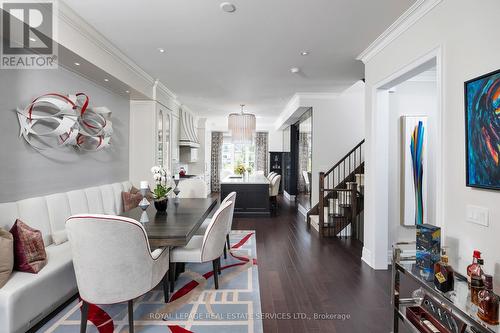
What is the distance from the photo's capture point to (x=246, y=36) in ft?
10.0

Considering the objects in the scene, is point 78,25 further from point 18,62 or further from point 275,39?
point 275,39

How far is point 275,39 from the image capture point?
10.3ft

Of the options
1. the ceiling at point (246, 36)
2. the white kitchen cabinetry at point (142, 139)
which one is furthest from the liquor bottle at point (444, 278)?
the white kitchen cabinetry at point (142, 139)

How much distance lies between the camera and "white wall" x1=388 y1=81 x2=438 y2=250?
356 centimetres

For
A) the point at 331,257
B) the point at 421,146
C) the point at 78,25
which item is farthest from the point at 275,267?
the point at 78,25

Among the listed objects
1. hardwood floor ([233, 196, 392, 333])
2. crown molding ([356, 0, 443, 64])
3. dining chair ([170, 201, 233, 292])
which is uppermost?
crown molding ([356, 0, 443, 64])

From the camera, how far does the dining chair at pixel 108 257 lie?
1.76m

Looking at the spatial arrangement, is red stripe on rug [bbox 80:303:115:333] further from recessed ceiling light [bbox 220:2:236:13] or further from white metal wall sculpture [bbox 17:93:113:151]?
recessed ceiling light [bbox 220:2:236:13]

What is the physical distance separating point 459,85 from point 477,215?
38.4 inches

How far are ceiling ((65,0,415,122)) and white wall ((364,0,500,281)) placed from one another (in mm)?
420

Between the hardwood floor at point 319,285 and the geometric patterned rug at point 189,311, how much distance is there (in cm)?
18

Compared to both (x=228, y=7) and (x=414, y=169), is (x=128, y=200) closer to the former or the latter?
(x=228, y=7)

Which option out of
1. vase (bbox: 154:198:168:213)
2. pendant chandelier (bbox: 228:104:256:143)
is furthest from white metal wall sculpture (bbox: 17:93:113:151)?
pendant chandelier (bbox: 228:104:256:143)

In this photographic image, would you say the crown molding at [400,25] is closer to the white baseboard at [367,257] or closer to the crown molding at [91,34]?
the white baseboard at [367,257]
